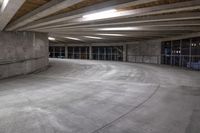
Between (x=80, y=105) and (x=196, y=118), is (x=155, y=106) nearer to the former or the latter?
(x=196, y=118)

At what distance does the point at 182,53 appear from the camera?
15969mm

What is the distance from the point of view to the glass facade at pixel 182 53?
46.9 ft

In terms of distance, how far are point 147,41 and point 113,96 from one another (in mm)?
15679

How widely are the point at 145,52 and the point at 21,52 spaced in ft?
47.2

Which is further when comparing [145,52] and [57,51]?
[57,51]

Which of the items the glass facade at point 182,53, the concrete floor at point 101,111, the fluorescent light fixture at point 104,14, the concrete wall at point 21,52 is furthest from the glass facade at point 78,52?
the concrete floor at point 101,111

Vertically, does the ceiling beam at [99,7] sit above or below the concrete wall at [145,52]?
above

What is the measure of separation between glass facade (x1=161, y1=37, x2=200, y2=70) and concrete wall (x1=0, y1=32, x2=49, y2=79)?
12.1 m

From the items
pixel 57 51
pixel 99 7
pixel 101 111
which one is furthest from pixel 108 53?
pixel 101 111

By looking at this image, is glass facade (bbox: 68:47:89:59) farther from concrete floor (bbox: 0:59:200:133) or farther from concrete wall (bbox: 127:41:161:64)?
concrete floor (bbox: 0:59:200:133)

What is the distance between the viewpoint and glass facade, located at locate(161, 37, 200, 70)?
46.9 feet

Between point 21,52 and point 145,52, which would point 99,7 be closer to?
point 21,52

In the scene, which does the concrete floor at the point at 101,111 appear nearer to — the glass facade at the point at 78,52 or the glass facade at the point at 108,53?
the glass facade at the point at 108,53

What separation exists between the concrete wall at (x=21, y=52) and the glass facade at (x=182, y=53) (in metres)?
12.1
